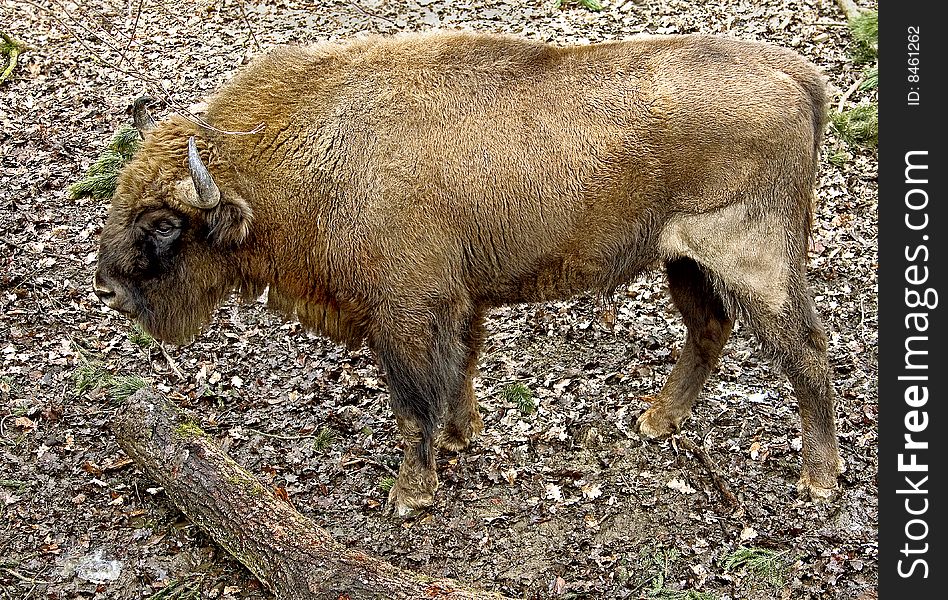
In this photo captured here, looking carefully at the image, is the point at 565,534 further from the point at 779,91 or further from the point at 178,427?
the point at 779,91

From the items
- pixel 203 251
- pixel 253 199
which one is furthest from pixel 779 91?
pixel 203 251

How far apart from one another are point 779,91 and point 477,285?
82.2 inches

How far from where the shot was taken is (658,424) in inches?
246

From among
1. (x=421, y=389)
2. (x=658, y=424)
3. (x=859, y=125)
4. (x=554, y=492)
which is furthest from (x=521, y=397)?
(x=859, y=125)

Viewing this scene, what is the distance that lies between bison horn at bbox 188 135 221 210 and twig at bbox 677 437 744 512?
3.59 m

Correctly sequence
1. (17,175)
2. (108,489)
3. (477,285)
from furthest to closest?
(17,175), (108,489), (477,285)

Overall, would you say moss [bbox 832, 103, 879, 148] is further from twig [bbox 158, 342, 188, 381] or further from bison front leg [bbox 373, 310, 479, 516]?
twig [bbox 158, 342, 188, 381]

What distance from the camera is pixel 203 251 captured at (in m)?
5.09

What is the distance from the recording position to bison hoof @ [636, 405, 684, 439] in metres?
6.23

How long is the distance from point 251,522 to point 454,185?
7.44 feet

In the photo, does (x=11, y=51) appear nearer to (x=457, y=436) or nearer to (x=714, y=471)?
(x=457, y=436)

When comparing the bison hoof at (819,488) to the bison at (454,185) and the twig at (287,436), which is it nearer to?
the bison at (454,185)

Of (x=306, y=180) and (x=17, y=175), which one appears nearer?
(x=306, y=180)

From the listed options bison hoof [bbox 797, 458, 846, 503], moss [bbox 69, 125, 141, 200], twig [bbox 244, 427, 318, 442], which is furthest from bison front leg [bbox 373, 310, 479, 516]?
moss [bbox 69, 125, 141, 200]
